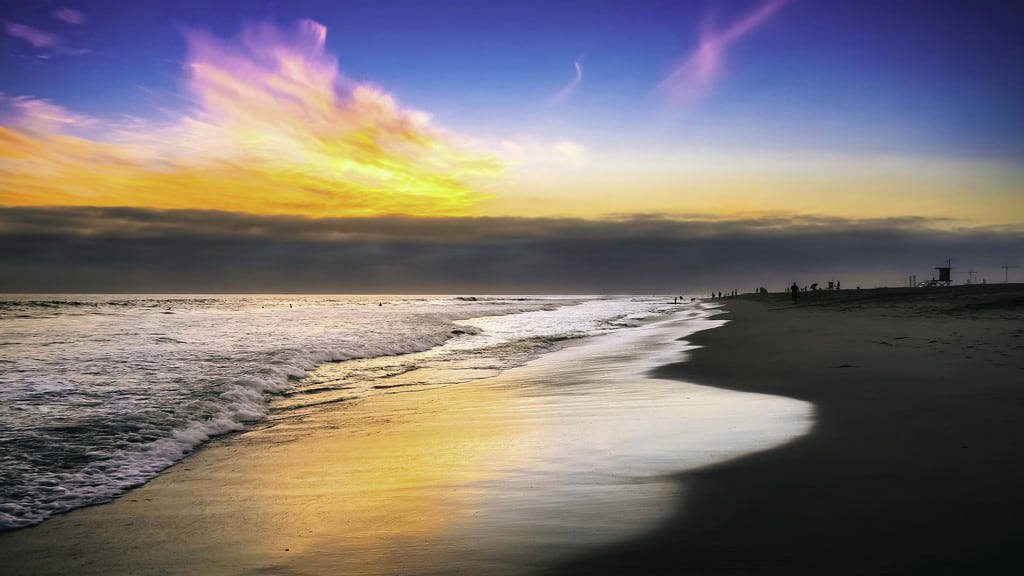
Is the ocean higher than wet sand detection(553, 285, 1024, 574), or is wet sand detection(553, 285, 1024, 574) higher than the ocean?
wet sand detection(553, 285, 1024, 574)

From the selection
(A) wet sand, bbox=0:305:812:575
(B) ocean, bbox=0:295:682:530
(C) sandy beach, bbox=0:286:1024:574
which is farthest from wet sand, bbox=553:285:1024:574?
(B) ocean, bbox=0:295:682:530

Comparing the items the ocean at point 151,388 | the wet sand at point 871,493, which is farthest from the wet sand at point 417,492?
the ocean at point 151,388

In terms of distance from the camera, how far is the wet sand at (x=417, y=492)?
4102 millimetres

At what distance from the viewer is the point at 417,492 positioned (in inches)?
215

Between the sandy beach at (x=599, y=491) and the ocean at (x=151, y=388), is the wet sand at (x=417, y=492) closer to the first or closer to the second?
the sandy beach at (x=599, y=491)

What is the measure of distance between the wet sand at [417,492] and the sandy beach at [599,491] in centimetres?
2

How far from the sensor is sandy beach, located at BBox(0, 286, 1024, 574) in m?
3.84

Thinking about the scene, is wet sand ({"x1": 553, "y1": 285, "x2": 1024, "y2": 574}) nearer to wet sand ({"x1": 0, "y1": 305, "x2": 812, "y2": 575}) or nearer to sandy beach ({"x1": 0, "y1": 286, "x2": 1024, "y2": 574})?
sandy beach ({"x1": 0, "y1": 286, "x2": 1024, "y2": 574})

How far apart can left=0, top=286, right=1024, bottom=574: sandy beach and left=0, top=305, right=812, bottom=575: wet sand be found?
25mm

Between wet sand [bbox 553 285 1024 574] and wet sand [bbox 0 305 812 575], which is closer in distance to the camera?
wet sand [bbox 553 285 1024 574]

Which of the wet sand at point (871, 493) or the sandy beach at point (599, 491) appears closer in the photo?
the wet sand at point (871, 493)

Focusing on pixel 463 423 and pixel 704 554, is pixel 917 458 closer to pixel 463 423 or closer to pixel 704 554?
pixel 704 554

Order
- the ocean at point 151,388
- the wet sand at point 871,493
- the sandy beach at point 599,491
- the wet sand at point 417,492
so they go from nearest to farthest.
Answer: the wet sand at point 871,493
the sandy beach at point 599,491
the wet sand at point 417,492
the ocean at point 151,388

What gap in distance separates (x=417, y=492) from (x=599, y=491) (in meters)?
1.73
